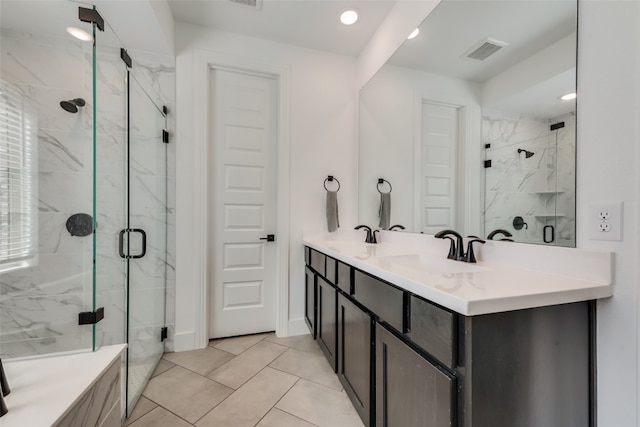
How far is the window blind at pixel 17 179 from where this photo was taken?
1585mm

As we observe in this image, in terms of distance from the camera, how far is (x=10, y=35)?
164cm

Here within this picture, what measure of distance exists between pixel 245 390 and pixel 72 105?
7.21 ft

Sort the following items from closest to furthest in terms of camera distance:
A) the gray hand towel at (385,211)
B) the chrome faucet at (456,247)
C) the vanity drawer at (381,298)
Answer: the vanity drawer at (381,298) → the chrome faucet at (456,247) → the gray hand towel at (385,211)

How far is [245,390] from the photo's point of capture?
5.33 feet

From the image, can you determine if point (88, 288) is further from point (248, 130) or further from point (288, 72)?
point (288, 72)

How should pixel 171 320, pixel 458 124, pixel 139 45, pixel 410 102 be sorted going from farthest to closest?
1. pixel 171 320
2. pixel 139 45
3. pixel 410 102
4. pixel 458 124

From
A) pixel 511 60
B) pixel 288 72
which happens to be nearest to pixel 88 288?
pixel 288 72

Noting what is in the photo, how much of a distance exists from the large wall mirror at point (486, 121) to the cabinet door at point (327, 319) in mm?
728

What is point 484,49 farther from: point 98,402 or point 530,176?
point 98,402

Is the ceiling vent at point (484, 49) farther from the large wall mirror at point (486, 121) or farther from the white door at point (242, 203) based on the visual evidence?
the white door at point (242, 203)

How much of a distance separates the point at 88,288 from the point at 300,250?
149 cm

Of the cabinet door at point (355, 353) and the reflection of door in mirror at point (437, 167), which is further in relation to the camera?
the reflection of door in mirror at point (437, 167)

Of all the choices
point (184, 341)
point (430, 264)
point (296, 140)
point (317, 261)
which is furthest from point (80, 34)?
point (430, 264)

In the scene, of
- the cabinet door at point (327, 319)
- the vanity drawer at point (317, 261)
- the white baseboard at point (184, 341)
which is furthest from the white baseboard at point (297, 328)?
the white baseboard at point (184, 341)
